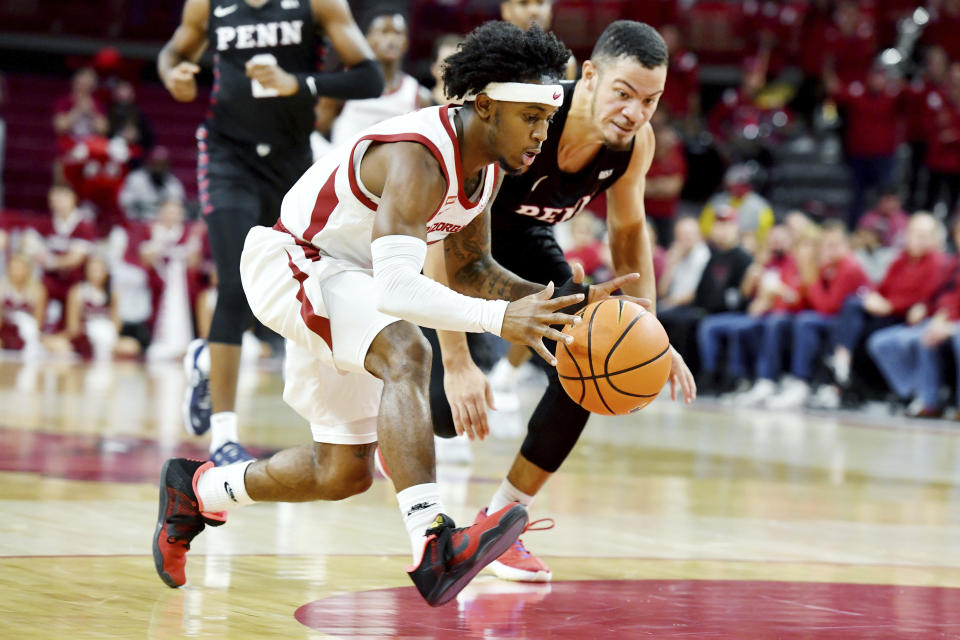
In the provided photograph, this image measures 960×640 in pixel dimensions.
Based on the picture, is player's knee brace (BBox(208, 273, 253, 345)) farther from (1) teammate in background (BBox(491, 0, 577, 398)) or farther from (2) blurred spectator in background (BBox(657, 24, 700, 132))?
(2) blurred spectator in background (BBox(657, 24, 700, 132))

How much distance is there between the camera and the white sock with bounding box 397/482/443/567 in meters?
3.54

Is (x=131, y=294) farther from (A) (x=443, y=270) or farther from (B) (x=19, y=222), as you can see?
(A) (x=443, y=270)

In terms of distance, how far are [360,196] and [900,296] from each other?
9.14 meters

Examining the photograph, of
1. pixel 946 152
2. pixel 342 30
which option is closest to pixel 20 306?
pixel 342 30

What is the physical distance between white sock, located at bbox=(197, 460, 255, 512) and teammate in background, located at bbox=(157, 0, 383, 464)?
1.84m

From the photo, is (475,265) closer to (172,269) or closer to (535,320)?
(535,320)

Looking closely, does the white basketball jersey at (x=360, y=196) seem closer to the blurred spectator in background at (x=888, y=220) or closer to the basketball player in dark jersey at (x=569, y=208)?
the basketball player in dark jersey at (x=569, y=208)

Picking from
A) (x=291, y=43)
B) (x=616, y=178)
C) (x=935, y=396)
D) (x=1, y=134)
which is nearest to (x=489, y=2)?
(x=1, y=134)

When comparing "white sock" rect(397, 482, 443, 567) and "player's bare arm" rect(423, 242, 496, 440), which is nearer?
"white sock" rect(397, 482, 443, 567)

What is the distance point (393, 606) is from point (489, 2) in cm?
1805

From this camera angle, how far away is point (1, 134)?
761 inches

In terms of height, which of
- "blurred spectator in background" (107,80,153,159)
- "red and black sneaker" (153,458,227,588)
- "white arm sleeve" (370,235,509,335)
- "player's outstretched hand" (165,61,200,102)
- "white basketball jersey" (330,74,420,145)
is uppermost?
"blurred spectator in background" (107,80,153,159)

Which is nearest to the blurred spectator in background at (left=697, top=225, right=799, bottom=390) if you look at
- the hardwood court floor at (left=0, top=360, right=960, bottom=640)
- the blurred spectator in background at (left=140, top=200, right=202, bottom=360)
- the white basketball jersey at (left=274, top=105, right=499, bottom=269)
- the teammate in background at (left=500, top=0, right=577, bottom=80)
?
the hardwood court floor at (left=0, top=360, right=960, bottom=640)

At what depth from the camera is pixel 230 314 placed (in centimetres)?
598
